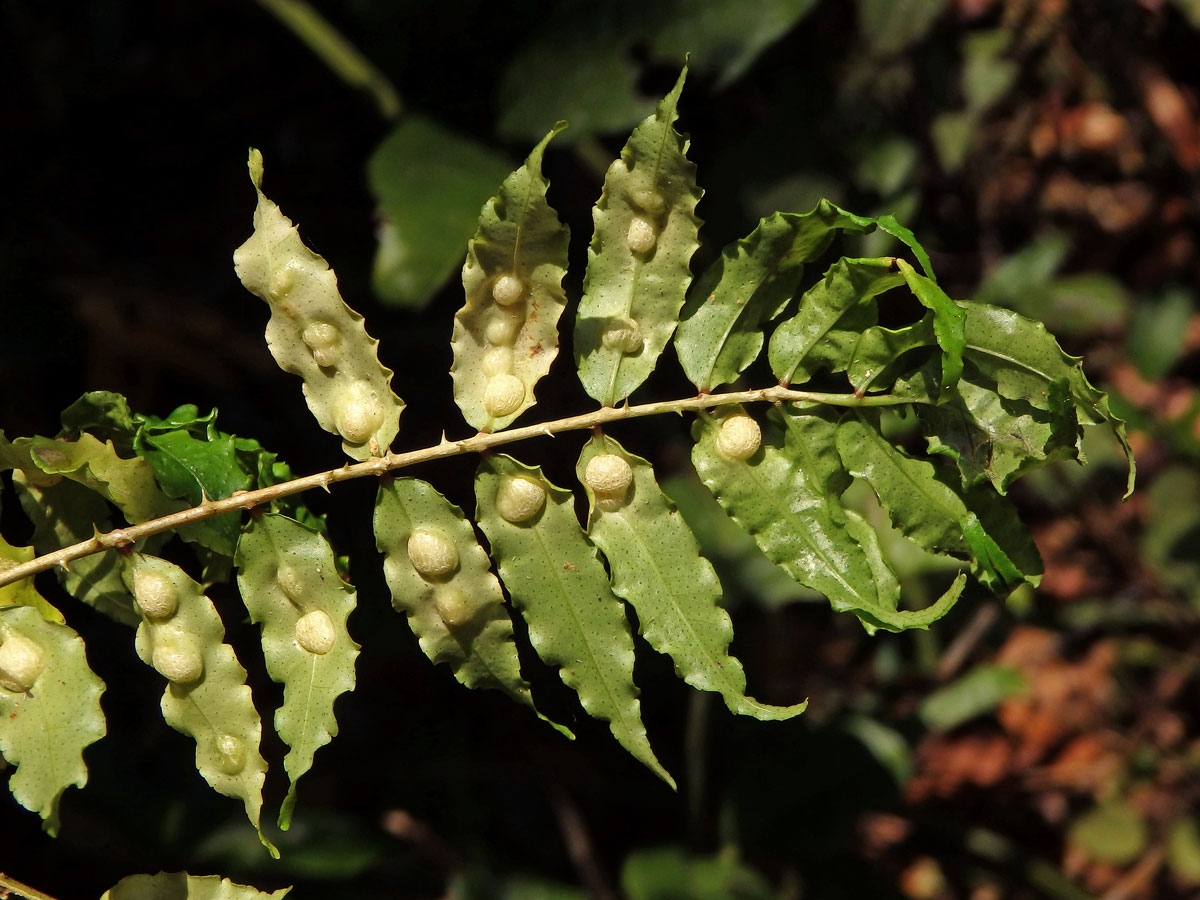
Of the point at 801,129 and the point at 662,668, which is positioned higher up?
the point at 801,129

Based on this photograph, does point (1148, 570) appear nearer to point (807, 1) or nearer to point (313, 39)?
point (807, 1)

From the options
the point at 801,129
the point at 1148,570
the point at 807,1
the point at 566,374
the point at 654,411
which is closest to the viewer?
the point at 654,411

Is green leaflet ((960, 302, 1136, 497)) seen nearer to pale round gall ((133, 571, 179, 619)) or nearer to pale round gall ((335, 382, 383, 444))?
pale round gall ((335, 382, 383, 444))

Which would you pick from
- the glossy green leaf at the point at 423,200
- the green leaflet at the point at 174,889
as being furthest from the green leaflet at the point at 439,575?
the glossy green leaf at the point at 423,200

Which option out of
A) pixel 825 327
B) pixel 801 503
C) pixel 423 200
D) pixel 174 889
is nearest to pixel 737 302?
pixel 825 327

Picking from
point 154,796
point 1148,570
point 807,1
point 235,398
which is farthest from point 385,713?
point 1148,570

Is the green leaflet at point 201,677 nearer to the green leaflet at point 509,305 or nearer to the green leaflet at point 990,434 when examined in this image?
the green leaflet at point 509,305
